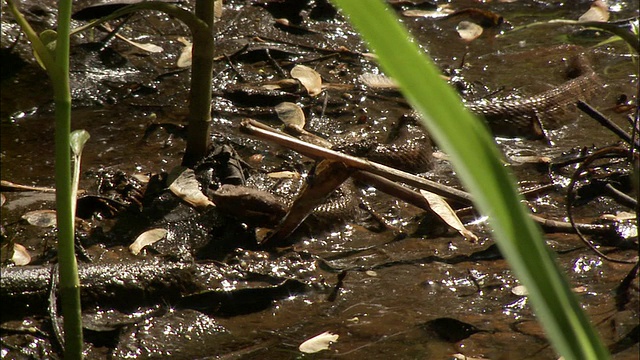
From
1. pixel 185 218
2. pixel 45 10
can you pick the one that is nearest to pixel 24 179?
pixel 185 218

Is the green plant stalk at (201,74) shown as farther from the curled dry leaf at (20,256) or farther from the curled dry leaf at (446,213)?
the curled dry leaf at (446,213)

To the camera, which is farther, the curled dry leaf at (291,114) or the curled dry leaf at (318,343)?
the curled dry leaf at (291,114)

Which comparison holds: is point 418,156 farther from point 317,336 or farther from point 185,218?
point 317,336

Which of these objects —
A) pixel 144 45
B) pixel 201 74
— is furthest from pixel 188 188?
pixel 144 45

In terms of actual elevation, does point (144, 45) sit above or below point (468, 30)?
below

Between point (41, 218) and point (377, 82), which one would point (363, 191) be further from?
point (41, 218)

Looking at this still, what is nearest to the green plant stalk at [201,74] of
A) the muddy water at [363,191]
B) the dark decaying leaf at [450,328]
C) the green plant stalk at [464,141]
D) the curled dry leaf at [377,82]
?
the muddy water at [363,191]
